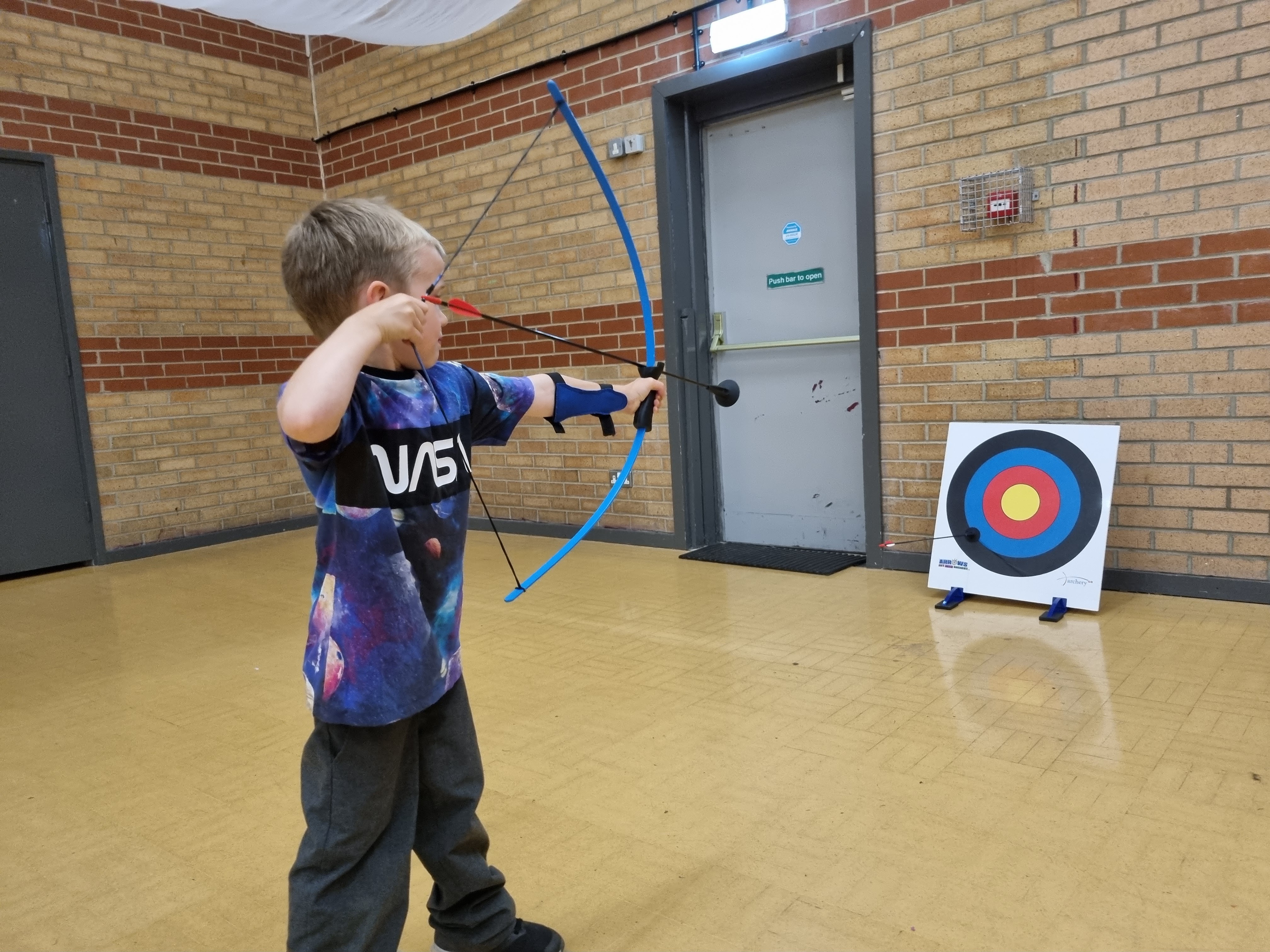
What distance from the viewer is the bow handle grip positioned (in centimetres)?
171

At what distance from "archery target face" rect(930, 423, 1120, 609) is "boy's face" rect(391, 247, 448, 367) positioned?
261cm

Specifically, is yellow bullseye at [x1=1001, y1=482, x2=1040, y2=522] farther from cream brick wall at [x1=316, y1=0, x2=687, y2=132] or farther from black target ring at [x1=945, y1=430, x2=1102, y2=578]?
cream brick wall at [x1=316, y1=0, x2=687, y2=132]

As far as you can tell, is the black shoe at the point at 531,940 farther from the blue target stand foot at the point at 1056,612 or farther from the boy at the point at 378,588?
the blue target stand foot at the point at 1056,612

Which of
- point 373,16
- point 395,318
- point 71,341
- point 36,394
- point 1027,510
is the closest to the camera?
point 395,318

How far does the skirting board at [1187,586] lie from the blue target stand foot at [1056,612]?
188mm

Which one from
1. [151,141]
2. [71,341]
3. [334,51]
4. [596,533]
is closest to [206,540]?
[71,341]

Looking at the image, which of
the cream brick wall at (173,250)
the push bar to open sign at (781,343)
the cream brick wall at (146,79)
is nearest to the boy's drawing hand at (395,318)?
the push bar to open sign at (781,343)

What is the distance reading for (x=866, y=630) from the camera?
123 inches

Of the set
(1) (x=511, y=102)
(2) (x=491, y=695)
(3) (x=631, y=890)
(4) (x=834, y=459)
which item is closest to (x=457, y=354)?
(1) (x=511, y=102)

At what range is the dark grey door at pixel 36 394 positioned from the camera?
4898 mm

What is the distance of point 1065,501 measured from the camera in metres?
3.28

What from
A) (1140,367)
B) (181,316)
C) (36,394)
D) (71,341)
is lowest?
(1140,367)

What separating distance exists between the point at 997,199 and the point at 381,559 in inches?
117

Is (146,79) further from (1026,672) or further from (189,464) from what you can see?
(1026,672)
